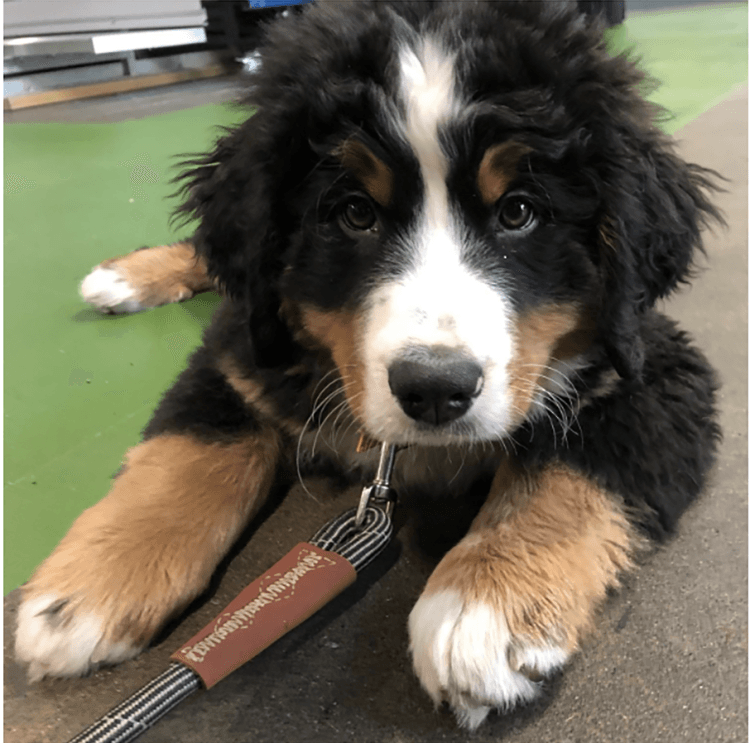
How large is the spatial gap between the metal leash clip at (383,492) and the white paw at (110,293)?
150 centimetres

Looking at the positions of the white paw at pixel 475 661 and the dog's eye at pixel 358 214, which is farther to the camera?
the dog's eye at pixel 358 214

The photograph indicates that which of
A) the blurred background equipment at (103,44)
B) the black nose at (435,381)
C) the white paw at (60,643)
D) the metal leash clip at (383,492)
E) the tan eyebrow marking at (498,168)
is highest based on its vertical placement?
the tan eyebrow marking at (498,168)

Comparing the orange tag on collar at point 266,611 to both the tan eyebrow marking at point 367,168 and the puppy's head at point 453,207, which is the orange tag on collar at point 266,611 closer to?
the puppy's head at point 453,207

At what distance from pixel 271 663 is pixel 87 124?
18.9ft

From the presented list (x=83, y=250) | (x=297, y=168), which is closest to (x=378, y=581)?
(x=297, y=168)

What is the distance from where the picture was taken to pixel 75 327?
245 cm

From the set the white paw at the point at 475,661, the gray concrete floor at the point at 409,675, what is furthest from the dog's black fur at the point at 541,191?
the white paw at the point at 475,661

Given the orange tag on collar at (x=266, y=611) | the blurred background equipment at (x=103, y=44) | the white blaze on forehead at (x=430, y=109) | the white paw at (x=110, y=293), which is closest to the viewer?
the orange tag on collar at (x=266, y=611)

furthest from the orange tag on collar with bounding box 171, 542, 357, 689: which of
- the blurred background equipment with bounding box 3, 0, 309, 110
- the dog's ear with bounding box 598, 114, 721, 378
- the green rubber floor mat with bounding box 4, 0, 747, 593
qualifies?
the blurred background equipment with bounding box 3, 0, 309, 110

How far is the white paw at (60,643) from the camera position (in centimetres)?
121

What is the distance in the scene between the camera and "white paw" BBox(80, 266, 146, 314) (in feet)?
8.32

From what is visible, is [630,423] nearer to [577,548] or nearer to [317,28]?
[577,548]

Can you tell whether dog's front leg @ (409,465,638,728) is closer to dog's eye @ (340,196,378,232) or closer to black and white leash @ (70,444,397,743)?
black and white leash @ (70,444,397,743)

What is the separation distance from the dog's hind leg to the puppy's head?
1.25m
